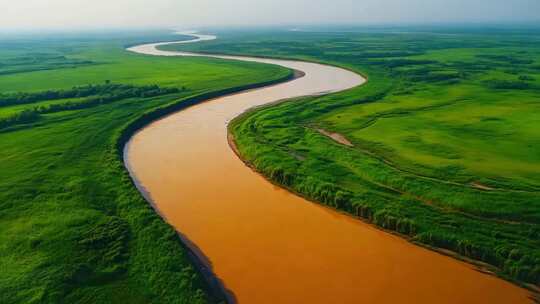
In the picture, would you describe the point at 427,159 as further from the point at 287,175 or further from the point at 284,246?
the point at 284,246

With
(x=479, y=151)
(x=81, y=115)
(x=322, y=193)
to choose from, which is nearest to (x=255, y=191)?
(x=322, y=193)

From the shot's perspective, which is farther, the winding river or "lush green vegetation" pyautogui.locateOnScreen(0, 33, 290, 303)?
the winding river

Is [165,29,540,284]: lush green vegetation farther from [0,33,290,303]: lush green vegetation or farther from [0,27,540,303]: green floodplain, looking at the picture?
[0,33,290,303]: lush green vegetation

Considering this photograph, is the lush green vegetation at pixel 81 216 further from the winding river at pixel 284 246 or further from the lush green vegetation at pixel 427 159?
the lush green vegetation at pixel 427 159

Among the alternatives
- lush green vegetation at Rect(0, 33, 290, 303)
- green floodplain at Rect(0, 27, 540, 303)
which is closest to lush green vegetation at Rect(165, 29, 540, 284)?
green floodplain at Rect(0, 27, 540, 303)

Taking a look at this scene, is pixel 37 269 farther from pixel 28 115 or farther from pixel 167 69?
pixel 167 69

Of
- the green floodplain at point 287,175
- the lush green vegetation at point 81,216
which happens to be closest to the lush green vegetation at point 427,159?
the green floodplain at point 287,175
